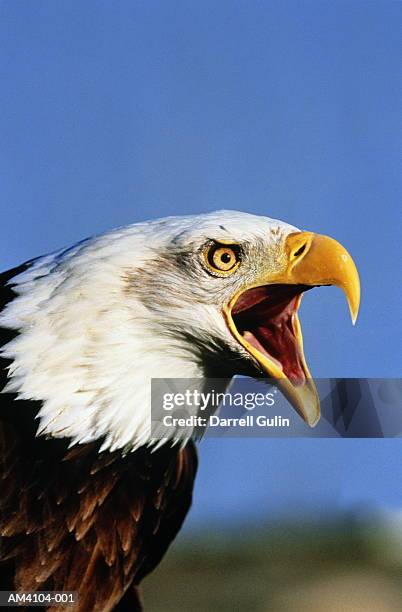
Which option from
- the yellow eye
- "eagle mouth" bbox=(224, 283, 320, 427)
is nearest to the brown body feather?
"eagle mouth" bbox=(224, 283, 320, 427)

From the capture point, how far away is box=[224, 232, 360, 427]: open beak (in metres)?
1.99

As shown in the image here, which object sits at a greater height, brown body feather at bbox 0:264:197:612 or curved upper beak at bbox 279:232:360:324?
curved upper beak at bbox 279:232:360:324

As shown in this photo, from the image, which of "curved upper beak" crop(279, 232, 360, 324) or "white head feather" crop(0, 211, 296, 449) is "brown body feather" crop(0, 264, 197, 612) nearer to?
"white head feather" crop(0, 211, 296, 449)

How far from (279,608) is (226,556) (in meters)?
0.16

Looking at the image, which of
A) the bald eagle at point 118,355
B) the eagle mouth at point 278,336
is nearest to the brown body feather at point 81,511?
the bald eagle at point 118,355

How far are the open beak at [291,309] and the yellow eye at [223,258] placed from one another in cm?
6

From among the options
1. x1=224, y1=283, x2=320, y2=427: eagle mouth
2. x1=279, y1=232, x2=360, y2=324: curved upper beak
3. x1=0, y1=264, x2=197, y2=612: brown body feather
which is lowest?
x1=0, y1=264, x2=197, y2=612: brown body feather

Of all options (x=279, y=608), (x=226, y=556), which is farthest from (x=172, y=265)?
(x=279, y=608)

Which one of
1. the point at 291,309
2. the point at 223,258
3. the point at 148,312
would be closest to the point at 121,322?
the point at 148,312

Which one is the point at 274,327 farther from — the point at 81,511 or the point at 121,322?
the point at 81,511

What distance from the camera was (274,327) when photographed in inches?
83.7

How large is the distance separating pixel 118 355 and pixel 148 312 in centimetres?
11

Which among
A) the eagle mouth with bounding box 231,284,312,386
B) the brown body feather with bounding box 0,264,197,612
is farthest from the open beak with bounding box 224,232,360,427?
the brown body feather with bounding box 0,264,197,612

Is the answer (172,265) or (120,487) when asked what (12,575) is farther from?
(172,265)
